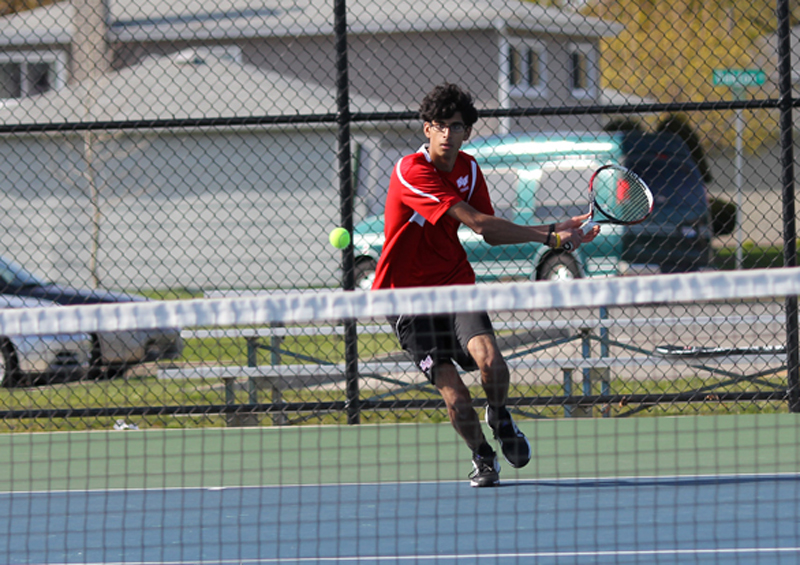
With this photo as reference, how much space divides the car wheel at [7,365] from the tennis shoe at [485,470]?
13.5ft

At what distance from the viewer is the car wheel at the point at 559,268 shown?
10984mm

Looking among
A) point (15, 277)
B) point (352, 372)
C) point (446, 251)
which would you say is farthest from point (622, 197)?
point (15, 277)

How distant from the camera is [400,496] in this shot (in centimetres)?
502

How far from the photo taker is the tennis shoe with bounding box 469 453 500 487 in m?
4.85

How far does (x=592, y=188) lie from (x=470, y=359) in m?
0.86

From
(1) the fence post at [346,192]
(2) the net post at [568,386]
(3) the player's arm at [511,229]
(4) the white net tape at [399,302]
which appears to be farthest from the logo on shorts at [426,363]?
(2) the net post at [568,386]

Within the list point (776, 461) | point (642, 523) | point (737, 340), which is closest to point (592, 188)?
point (642, 523)

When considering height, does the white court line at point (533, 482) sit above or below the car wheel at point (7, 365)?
below

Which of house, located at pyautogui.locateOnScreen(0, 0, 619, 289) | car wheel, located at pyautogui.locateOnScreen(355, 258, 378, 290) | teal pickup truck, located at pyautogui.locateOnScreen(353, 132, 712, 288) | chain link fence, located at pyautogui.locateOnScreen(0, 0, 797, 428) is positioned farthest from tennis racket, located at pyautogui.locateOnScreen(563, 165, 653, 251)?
house, located at pyautogui.locateOnScreen(0, 0, 619, 289)

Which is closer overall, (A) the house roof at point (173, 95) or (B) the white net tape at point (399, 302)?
(B) the white net tape at point (399, 302)

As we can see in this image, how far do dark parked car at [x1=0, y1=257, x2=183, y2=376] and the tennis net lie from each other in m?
0.96

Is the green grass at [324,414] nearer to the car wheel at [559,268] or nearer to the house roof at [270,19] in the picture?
the car wheel at [559,268]

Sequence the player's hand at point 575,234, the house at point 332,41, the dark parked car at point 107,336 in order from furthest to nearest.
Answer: the house at point 332,41 → the dark parked car at point 107,336 → the player's hand at point 575,234

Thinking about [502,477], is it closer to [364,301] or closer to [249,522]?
[249,522]
